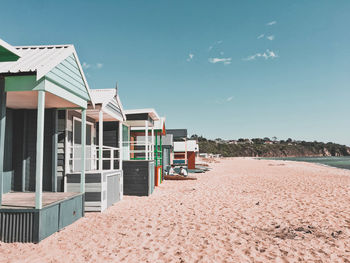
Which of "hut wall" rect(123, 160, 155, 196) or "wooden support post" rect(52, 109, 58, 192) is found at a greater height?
"wooden support post" rect(52, 109, 58, 192)

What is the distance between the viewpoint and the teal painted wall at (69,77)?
234 inches

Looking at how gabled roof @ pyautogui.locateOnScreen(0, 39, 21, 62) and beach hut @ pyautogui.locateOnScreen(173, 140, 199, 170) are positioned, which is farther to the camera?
beach hut @ pyautogui.locateOnScreen(173, 140, 199, 170)

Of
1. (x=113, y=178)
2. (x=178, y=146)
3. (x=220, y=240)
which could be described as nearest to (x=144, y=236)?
(x=220, y=240)

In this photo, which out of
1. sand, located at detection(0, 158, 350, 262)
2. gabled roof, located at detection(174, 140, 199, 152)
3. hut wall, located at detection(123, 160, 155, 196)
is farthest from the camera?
gabled roof, located at detection(174, 140, 199, 152)

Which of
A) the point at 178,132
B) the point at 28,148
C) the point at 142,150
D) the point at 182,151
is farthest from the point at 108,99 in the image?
the point at 182,151

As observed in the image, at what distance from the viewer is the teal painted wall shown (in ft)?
19.5

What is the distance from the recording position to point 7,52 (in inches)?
196

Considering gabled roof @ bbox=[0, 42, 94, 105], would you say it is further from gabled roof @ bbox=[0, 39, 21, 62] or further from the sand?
the sand

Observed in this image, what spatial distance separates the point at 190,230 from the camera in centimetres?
648

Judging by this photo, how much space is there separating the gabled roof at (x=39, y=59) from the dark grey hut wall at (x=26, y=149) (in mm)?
2175

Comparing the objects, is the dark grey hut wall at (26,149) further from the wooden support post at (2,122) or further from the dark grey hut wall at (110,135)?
the dark grey hut wall at (110,135)

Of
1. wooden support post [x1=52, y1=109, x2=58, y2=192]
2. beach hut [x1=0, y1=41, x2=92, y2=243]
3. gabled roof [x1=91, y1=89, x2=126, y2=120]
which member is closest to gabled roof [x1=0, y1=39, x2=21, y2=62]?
beach hut [x1=0, y1=41, x2=92, y2=243]

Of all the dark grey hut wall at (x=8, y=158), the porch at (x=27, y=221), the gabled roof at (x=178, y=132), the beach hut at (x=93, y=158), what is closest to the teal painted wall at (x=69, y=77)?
the beach hut at (x=93, y=158)

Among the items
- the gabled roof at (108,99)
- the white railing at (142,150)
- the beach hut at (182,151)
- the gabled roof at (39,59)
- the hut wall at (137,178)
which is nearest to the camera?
the gabled roof at (39,59)
